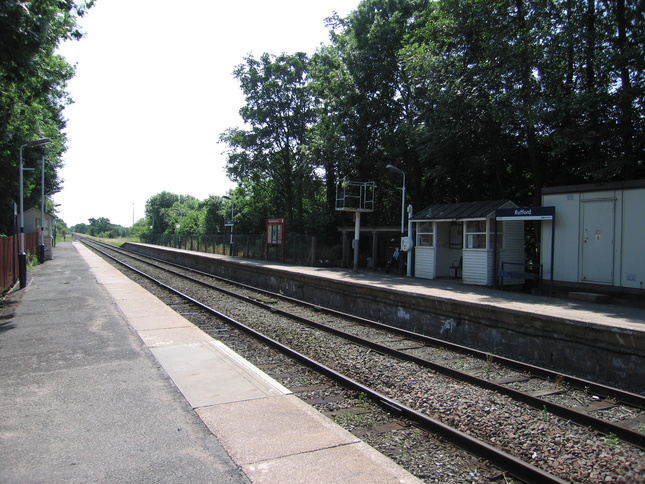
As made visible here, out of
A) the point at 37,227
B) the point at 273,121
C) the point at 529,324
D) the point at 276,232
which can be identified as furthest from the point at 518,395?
the point at 37,227

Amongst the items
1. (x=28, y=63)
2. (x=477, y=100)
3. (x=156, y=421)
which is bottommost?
(x=156, y=421)

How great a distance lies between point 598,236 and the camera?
1264cm

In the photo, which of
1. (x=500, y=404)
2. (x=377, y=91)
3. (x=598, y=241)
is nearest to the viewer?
(x=500, y=404)

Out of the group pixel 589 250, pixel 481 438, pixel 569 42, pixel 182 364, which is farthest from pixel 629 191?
pixel 182 364

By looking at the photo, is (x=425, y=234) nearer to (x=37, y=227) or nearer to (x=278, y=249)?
(x=278, y=249)

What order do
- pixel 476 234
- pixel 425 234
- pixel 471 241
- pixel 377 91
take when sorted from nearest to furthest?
pixel 476 234 → pixel 471 241 → pixel 425 234 → pixel 377 91

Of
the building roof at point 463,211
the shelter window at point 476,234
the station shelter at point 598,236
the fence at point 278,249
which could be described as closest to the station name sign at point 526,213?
the station shelter at point 598,236

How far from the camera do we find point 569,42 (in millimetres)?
14844

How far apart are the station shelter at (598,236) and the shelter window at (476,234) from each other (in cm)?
247

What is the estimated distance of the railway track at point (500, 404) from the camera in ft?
14.2

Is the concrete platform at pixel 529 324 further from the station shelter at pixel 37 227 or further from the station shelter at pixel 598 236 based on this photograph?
the station shelter at pixel 37 227

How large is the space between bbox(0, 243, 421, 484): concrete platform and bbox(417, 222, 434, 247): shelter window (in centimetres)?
1259

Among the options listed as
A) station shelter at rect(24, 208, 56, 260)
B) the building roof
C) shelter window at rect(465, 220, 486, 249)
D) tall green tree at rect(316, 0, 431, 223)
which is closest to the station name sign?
the building roof

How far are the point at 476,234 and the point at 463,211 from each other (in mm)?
1090
